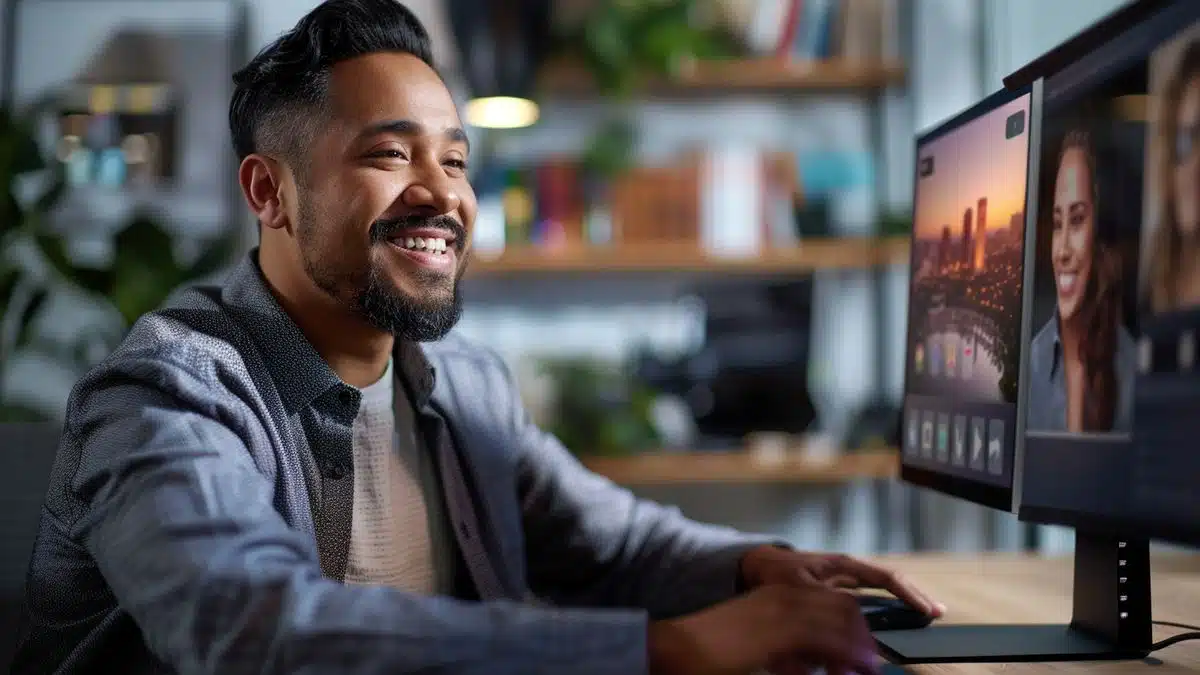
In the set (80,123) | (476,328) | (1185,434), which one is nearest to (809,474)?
(476,328)

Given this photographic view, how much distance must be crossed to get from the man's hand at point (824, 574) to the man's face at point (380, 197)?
1.46 ft

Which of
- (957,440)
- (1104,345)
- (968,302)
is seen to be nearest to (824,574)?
(957,440)

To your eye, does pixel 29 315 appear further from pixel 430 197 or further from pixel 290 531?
pixel 290 531

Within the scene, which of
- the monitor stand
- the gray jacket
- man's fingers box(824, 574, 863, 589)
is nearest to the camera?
the gray jacket

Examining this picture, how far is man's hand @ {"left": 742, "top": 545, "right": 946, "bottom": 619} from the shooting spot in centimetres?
117

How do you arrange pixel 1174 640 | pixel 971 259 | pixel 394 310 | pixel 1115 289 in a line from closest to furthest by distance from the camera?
pixel 1115 289
pixel 1174 640
pixel 971 259
pixel 394 310

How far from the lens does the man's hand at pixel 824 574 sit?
1.17 m

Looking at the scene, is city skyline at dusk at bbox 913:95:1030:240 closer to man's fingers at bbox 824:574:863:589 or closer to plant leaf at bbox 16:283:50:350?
man's fingers at bbox 824:574:863:589

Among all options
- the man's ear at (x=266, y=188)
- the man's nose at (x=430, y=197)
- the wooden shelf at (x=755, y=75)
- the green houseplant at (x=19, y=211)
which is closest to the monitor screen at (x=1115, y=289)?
the man's nose at (x=430, y=197)

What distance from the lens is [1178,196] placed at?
0.82 metres

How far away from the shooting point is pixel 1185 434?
0.80 metres

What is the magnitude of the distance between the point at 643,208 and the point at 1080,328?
1984 millimetres

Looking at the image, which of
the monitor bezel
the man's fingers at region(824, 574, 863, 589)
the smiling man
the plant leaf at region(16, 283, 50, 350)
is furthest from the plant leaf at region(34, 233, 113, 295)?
the monitor bezel

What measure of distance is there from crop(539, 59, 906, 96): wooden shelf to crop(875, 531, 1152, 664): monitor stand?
6.71 ft
